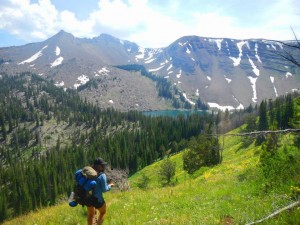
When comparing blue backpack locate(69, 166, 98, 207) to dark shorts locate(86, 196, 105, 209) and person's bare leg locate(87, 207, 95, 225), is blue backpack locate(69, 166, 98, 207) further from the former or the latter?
person's bare leg locate(87, 207, 95, 225)

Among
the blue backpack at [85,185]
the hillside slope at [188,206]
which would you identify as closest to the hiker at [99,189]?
the blue backpack at [85,185]

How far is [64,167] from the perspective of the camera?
355ft

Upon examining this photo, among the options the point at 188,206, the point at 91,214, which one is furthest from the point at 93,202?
the point at 188,206

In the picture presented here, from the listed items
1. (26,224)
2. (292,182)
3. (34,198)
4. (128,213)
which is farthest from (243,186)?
(34,198)

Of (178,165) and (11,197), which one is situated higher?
(178,165)

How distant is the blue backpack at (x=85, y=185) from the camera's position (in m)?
9.57

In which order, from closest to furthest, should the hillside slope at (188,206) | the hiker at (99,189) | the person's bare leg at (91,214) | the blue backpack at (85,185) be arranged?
the hillside slope at (188,206), the blue backpack at (85,185), the hiker at (99,189), the person's bare leg at (91,214)

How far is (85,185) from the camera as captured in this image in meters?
9.61

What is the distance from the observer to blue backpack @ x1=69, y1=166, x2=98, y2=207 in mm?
9570

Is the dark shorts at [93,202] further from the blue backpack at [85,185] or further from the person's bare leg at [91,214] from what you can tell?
the person's bare leg at [91,214]

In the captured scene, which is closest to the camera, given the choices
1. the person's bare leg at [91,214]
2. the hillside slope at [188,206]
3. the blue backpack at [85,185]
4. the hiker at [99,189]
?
the hillside slope at [188,206]

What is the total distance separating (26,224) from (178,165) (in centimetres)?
6657

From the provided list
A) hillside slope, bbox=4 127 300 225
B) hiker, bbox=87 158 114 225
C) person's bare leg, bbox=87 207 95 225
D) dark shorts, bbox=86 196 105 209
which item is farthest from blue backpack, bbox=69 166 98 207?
hillside slope, bbox=4 127 300 225

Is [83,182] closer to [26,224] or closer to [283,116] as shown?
[26,224]
